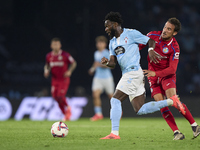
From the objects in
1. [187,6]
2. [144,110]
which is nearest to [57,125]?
[144,110]

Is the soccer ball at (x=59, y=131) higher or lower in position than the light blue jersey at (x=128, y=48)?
lower

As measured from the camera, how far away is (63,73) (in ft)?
38.5

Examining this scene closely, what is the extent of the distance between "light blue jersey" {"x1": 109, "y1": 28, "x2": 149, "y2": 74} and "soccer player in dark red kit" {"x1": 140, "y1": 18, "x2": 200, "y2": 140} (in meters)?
0.23

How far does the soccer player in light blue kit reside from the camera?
5.86 metres

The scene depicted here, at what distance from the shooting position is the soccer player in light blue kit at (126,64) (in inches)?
231

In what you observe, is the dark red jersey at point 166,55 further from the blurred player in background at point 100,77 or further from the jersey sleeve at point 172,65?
the blurred player in background at point 100,77

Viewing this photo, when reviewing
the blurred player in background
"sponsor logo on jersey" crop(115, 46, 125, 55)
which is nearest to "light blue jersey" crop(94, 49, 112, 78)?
the blurred player in background

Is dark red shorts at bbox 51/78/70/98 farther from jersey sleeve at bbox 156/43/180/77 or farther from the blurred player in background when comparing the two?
jersey sleeve at bbox 156/43/180/77

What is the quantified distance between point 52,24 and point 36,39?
0.88 m

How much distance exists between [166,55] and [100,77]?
20.3 feet

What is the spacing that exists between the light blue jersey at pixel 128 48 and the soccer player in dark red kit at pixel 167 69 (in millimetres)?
230

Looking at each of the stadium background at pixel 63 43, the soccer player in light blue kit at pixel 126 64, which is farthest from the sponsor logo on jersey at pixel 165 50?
the stadium background at pixel 63 43

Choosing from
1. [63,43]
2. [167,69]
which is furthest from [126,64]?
[63,43]

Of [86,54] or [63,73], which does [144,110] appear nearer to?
[63,73]
